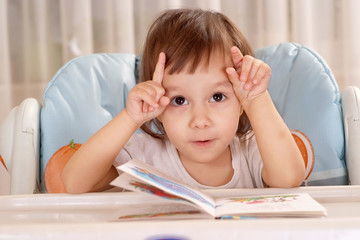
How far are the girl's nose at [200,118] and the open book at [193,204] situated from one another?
0.19 m

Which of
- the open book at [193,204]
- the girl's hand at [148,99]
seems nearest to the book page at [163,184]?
the open book at [193,204]

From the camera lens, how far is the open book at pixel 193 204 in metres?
0.64

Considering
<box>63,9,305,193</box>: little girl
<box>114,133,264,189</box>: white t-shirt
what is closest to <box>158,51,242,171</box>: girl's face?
<box>63,9,305,193</box>: little girl

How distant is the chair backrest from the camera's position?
116cm

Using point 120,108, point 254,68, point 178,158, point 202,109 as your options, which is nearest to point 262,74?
point 254,68

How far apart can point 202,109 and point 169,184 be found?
10.4 inches

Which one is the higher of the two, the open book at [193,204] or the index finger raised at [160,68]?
the index finger raised at [160,68]

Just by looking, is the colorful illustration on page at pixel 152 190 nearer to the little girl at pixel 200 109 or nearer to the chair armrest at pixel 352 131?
the little girl at pixel 200 109

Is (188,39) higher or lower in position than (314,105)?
higher

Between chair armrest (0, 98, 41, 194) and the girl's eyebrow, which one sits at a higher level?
the girl's eyebrow

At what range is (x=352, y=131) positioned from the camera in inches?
43.8

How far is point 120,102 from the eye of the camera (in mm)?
1286

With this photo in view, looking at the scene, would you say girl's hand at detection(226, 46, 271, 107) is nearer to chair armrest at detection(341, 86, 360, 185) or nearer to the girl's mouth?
the girl's mouth

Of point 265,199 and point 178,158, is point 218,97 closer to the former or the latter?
point 178,158
